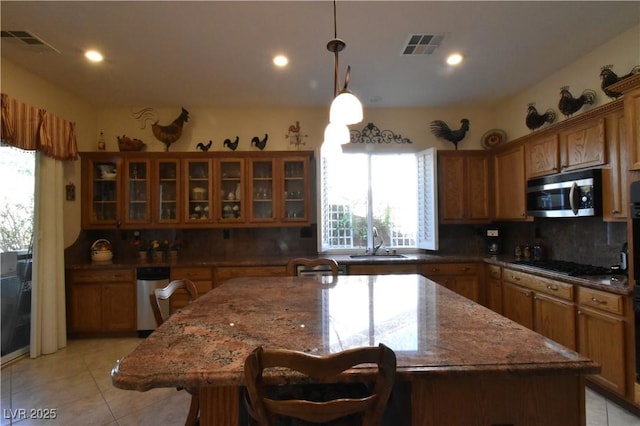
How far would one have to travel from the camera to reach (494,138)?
419cm

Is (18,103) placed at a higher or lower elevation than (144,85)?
lower

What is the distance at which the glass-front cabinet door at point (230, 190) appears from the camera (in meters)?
3.98

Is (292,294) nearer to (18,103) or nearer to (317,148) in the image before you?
(317,148)

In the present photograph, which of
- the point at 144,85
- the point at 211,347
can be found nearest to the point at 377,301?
the point at 211,347

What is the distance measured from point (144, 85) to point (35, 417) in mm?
3169

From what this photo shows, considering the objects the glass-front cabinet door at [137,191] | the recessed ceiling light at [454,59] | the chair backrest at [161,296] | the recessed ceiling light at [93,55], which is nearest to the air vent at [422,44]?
the recessed ceiling light at [454,59]

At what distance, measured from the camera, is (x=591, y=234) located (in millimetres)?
2955

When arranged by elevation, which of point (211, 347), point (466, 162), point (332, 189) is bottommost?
point (211, 347)

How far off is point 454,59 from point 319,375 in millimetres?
3194

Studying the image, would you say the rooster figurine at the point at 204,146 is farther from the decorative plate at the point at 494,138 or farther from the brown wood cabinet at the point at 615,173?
the brown wood cabinet at the point at 615,173

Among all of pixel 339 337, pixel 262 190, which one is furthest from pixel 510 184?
→ pixel 339 337

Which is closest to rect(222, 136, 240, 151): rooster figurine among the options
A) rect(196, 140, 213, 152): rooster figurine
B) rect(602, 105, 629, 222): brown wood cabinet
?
rect(196, 140, 213, 152): rooster figurine

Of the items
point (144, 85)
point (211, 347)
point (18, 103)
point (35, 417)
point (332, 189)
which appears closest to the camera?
point (211, 347)

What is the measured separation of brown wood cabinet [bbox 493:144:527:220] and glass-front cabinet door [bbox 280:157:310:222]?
238cm
